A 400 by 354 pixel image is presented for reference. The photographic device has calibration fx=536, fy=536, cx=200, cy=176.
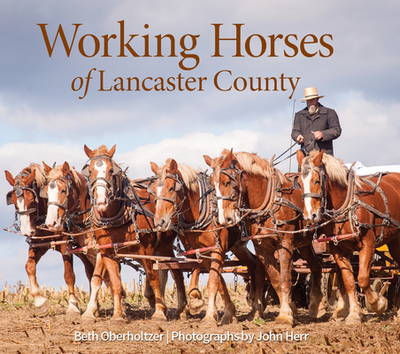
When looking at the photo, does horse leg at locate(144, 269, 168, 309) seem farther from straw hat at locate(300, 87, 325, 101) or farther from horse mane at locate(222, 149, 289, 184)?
straw hat at locate(300, 87, 325, 101)

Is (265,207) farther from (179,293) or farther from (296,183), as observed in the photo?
(179,293)

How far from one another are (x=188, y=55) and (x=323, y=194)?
4.18 meters

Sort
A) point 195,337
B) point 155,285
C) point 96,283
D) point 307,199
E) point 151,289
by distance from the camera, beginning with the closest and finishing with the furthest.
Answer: point 195,337
point 307,199
point 155,285
point 96,283
point 151,289

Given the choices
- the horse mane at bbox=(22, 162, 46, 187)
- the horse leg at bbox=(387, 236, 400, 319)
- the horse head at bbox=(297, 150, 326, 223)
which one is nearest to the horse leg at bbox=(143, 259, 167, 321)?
the horse mane at bbox=(22, 162, 46, 187)

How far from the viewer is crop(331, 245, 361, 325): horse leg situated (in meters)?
8.29

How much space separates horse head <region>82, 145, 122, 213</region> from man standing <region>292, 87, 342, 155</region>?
→ 354 centimetres

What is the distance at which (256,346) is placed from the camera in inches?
263

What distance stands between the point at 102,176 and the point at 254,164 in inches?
98.0

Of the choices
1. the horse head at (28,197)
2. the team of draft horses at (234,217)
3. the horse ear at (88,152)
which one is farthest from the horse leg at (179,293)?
the horse head at (28,197)

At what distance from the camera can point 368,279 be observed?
823 cm

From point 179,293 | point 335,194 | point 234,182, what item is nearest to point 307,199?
point 335,194

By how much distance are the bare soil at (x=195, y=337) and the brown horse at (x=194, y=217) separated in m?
0.66

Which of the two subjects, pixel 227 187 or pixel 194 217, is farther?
pixel 194 217

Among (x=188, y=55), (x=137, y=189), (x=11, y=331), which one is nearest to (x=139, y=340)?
(x=11, y=331)
